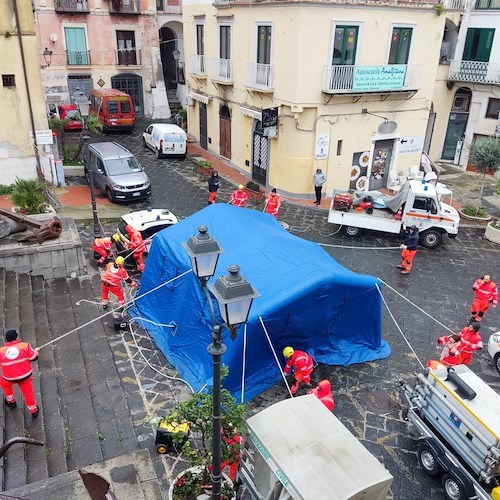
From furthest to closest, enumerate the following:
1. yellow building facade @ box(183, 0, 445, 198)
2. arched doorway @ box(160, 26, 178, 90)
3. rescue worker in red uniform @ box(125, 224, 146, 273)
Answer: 1. arched doorway @ box(160, 26, 178, 90)
2. yellow building facade @ box(183, 0, 445, 198)
3. rescue worker in red uniform @ box(125, 224, 146, 273)

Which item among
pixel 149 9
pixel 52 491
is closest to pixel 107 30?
pixel 149 9

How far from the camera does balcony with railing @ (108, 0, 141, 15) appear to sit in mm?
28297

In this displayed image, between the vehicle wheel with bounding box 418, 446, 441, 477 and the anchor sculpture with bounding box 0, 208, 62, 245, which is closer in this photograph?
the vehicle wheel with bounding box 418, 446, 441, 477

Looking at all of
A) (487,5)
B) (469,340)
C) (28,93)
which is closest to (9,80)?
(28,93)

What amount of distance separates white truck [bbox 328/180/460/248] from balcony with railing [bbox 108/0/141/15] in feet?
66.7

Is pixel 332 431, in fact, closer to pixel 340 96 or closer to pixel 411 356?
pixel 411 356

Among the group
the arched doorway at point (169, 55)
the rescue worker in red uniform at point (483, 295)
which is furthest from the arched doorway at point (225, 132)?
the rescue worker in red uniform at point (483, 295)

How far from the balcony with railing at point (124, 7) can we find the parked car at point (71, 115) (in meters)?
6.17

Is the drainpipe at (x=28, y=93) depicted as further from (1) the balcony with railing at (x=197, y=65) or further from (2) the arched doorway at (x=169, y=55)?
(2) the arched doorway at (x=169, y=55)

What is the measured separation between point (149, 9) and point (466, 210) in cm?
2212

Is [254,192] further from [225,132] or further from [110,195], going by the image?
[225,132]

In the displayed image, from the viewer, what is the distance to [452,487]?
22.5ft

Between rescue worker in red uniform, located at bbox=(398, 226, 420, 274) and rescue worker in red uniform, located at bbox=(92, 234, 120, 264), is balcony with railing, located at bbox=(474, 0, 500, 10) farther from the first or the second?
rescue worker in red uniform, located at bbox=(92, 234, 120, 264)

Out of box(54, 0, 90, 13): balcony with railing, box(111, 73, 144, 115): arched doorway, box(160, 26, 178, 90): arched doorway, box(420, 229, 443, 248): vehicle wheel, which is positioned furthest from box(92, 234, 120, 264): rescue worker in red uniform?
box(160, 26, 178, 90): arched doorway
